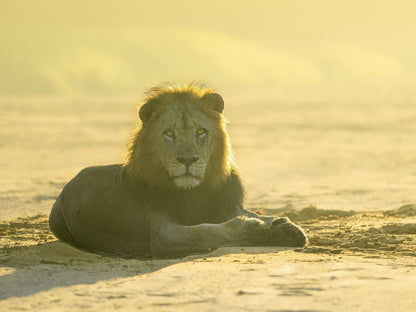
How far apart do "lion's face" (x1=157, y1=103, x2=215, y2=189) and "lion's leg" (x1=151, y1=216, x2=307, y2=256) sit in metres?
0.38

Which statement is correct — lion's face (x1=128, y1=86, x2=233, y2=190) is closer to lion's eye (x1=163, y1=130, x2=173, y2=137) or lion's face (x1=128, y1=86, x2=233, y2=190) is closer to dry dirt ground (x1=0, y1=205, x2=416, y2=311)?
lion's eye (x1=163, y1=130, x2=173, y2=137)

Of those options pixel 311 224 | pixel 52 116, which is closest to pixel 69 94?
pixel 52 116

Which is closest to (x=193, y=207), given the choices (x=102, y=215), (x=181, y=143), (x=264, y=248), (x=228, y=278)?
(x=181, y=143)

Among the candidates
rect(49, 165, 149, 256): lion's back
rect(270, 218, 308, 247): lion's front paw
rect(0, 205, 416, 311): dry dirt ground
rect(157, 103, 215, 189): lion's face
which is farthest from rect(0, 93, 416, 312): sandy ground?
rect(157, 103, 215, 189): lion's face

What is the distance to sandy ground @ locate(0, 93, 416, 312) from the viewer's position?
17.0ft

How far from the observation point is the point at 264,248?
7000 millimetres

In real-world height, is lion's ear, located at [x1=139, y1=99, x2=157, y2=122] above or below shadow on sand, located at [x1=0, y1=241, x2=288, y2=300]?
above

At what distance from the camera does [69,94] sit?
43594 mm

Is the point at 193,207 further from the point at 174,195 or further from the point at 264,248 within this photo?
the point at 264,248

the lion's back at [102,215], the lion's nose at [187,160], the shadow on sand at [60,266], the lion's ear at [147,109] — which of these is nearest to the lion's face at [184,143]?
the lion's nose at [187,160]

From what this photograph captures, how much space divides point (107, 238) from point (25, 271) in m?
1.62

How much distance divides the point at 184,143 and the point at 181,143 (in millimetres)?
24

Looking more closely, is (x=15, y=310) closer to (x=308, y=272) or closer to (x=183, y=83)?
(x=308, y=272)

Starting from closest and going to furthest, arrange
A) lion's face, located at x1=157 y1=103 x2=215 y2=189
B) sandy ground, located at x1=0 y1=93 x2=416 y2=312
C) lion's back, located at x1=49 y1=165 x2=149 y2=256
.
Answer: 1. sandy ground, located at x1=0 y1=93 x2=416 y2=312
2. lion's face, located at x1=157 y1=103 x2=215 y2=189
3. lion's back, located at x1=49 y1=165 x2=149 y2=256
